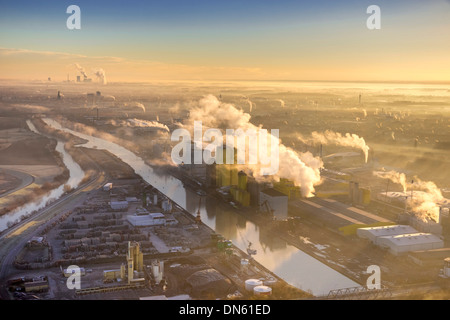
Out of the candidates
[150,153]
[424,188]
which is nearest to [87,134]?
[150,153]

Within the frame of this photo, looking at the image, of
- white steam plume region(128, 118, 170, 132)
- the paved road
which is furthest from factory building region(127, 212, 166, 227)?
white steam plume region(128, 118, 170, 132)

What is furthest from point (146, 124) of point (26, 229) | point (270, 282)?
point (270, 282)

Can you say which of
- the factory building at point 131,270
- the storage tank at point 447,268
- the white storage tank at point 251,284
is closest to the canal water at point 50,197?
the factory building at point 131,270

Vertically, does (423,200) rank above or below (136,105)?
below

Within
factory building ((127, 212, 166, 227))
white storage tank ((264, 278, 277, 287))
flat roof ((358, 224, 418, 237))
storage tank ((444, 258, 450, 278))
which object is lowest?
white storage tank ((264, 278, 277, 287))

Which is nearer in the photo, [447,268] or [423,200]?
[447,268]

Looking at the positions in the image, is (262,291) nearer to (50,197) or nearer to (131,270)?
(131,270)

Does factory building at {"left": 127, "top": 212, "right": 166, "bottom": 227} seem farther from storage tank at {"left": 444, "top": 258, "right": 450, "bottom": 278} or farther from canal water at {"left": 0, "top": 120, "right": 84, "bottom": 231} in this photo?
storage tank at {"left": 444, "top": 258, "right": 450, "bottom": 278}

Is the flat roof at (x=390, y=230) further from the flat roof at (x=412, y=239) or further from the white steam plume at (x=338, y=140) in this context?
the white steam plume at (x=338, y=140)
